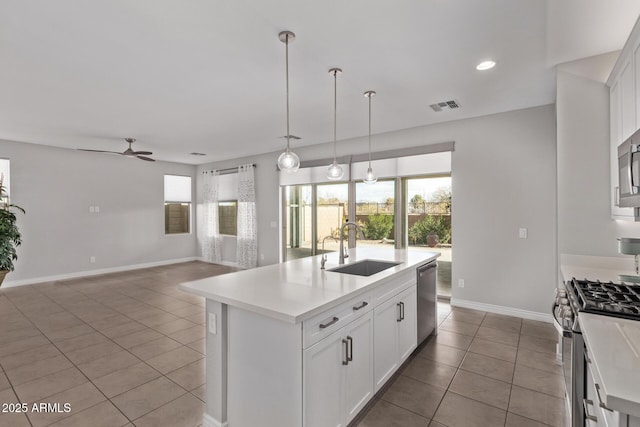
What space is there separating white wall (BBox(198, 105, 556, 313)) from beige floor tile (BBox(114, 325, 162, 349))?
13.2ft

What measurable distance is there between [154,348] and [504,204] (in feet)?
14.9

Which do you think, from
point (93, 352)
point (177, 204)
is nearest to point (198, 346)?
point (93, 352)

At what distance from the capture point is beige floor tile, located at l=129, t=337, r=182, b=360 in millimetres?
3048

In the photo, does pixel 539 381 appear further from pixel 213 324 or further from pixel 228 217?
pixel 228 217

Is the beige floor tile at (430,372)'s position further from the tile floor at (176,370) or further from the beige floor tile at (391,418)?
the beige floor tile at (391,418)

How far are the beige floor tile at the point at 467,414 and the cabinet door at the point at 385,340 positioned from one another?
0.42 meters

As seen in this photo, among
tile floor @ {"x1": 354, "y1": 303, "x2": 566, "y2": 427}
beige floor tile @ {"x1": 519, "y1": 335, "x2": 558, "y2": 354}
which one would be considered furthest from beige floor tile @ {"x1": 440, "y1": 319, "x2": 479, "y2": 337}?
beige floor tile @ {"x1": 519, "y1": 335, "x2": 558, "y2": 354}

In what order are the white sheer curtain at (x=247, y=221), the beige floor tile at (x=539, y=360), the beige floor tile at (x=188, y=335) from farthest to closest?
the white sheer curtain at (x=247, y=221) < the beige floor tile at (x=188, y=335) < the beige floor tile at (x=539, y=360)

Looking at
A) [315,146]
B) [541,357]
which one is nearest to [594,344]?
[541,357]

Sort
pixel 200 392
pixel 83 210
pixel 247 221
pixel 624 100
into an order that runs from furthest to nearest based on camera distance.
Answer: pixel 247 221
pixel 83 210
pixel 200 392
pixel 624 100

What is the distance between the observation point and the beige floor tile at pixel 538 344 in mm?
3106

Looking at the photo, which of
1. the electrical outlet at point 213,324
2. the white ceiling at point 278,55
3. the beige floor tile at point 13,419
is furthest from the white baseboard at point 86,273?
the electrical outlet at point 213,324

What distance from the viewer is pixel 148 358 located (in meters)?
2.97

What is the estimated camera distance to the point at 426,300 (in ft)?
10.5
